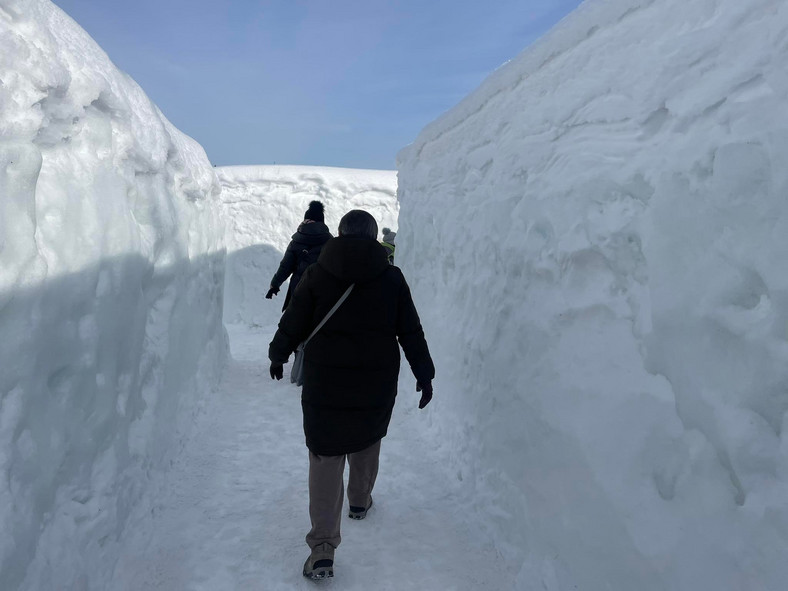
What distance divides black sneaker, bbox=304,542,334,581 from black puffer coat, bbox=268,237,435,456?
1.42 feet

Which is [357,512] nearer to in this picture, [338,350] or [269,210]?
[338,350]

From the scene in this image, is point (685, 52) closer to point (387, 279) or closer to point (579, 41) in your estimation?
point (579, 41)

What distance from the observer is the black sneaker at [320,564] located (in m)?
2.26

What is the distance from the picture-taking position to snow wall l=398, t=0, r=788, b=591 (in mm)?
1328

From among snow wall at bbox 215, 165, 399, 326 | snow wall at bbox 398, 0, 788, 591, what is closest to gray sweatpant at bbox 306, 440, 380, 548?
snow wall at bbox 398, 0, 788, 591

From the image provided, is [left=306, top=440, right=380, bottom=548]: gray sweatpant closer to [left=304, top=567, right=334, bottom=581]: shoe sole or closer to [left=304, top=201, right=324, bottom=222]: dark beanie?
[left=304, top=567, right=334, bottom=581]: shoe sole

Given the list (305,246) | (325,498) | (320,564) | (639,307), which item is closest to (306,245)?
(305,246)

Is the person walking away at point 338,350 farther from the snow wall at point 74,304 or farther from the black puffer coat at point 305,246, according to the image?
the black puffer coat at point 305,246

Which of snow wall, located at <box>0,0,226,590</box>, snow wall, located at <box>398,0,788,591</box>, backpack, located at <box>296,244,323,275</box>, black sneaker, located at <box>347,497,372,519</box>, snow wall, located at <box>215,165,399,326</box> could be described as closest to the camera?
Answer: snow wall, located at <box>398,0,788,591</box>

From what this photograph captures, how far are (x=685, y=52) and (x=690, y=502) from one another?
1460mm

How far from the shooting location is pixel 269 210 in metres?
10.6

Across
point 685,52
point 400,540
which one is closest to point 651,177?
point 685,52

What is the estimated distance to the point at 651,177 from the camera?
5.68 feet

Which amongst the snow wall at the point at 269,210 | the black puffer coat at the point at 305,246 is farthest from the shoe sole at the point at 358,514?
the snow wall at the point at 269,210
